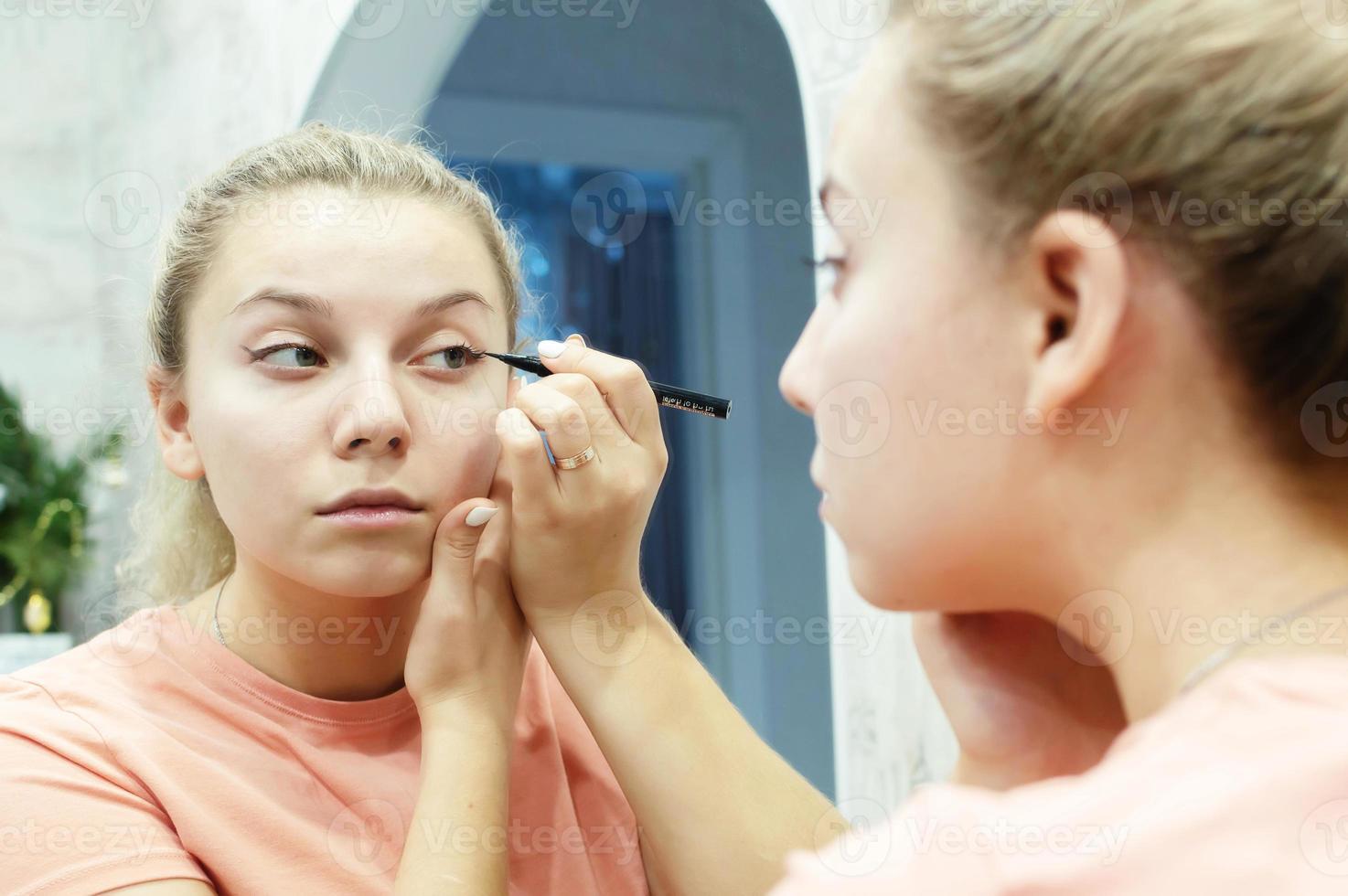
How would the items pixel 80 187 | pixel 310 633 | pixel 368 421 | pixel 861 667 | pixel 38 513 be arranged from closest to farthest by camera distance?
pixel 368 421 → pixel 310 633 → pixel 861 667 → pixel 38 513 → pixel 80 187

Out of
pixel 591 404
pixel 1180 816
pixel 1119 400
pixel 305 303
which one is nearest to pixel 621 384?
pixel 591 404

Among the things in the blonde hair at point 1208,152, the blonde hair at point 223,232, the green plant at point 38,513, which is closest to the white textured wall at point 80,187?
the green plant at point 38,513

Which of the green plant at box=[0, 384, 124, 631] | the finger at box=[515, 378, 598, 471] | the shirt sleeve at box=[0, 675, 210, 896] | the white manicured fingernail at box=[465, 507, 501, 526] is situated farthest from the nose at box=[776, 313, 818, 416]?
the green plant at box=[0, 384, 124, 631]

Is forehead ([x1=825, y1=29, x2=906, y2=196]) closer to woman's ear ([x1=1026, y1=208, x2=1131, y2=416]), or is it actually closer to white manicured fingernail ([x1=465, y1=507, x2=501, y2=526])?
woman's ear ([x1=1026, y1=208, x2=1131, y2=416])

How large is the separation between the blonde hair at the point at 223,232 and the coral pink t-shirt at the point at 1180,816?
746mm

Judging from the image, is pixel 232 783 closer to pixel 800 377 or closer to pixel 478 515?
pixel 478 515

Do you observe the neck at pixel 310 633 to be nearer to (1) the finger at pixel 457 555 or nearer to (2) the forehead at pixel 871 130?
(1) the finger at pixel 457 555

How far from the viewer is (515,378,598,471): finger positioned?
0.84 metres

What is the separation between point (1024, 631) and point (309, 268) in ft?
1.96

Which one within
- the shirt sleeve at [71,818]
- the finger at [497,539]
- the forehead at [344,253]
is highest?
the forehead at [344,253]

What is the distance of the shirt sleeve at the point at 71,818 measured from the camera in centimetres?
75

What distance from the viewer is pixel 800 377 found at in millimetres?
563

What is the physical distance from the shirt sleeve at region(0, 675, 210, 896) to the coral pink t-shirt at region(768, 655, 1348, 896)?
20.5 inches

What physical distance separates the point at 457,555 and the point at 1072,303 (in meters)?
0.57
